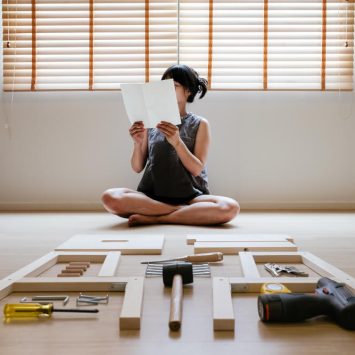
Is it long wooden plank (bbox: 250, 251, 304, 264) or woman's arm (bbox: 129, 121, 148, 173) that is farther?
woman's arm (bbox: 129, 121, 148, 173)

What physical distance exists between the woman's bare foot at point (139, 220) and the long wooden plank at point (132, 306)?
1216 millimetres

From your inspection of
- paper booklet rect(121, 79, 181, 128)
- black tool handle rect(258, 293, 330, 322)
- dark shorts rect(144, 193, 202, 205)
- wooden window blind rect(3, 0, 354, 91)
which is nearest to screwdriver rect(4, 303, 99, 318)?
black tool handle rect(258, 293, 330, 322)

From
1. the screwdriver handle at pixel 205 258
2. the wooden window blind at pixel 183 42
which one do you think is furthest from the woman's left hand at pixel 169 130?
the wooden window blind at pixel 183 42

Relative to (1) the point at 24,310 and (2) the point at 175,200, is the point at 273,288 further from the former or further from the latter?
(2) the point at 175,200

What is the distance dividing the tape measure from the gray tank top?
143 centimetres

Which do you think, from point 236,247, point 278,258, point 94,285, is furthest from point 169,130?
point 94,285

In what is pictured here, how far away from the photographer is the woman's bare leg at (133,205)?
2262 millimetres

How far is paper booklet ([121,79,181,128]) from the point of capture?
1938mm

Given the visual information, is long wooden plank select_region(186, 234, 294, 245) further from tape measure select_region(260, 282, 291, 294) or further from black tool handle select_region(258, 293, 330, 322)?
A: black tool handle select_region(258, 293, 330, 322)

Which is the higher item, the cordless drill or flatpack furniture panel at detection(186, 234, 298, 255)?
the cordless drill

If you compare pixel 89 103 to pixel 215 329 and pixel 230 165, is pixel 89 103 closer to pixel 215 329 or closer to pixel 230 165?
pixel 230 165

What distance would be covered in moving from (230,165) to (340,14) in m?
1.22

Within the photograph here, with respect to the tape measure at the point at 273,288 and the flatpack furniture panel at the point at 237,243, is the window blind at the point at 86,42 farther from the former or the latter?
the tape measure at the point at 273,288

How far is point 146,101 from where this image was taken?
6.61 ft
